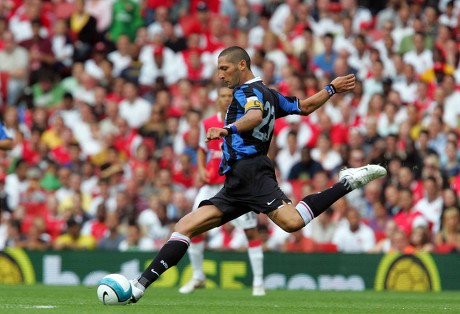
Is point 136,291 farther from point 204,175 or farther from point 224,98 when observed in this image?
point 224,98

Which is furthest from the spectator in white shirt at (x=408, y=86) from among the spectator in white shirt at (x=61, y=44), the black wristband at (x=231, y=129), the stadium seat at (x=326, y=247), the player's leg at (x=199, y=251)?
the black wristband at (x=231, y=129)

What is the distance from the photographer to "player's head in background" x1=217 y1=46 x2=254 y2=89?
1001 centimetres

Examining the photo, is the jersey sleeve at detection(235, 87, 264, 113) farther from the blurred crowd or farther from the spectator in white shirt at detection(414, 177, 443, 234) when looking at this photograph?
the spectator in white shirt at detection(414, 177, 443, 234)

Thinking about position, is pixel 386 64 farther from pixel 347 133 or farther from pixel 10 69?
pixel 10 69

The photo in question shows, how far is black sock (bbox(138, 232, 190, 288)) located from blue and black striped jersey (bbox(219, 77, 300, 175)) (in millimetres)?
783

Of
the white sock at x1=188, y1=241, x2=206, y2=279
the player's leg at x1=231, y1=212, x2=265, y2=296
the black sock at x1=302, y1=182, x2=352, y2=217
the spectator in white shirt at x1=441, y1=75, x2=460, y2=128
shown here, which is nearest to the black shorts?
the black sock at x1=302, y1=182, x2=352, y2=217

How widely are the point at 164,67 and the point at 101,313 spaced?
39.2 ft

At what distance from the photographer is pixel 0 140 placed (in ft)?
41.1

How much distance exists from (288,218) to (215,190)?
150 inches

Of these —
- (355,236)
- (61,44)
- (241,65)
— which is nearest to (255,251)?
(355,236)

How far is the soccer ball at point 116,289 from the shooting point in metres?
9.49

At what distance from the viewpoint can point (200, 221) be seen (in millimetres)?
9945

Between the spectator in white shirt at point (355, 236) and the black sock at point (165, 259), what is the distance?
22.0ft

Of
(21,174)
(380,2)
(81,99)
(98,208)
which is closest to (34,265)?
(98,208)
